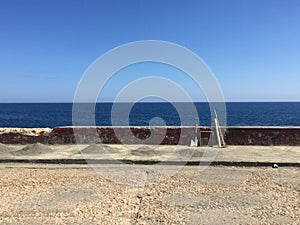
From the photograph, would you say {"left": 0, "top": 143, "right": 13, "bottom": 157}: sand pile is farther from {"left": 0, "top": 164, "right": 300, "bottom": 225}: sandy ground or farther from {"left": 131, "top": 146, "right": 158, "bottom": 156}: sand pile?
{"left": 131, "top": 146, "right": 158, "bottom": 156}: sand pile

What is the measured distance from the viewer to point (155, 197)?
6.02 meters

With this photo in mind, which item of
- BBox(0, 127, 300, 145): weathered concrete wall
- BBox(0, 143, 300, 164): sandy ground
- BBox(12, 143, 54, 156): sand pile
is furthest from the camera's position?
BBox(0, 127, 300, 145): weathered concrete wall

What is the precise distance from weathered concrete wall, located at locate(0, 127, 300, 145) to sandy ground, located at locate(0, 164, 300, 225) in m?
2.90

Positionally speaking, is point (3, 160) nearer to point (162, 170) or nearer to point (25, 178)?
point (25, 178)

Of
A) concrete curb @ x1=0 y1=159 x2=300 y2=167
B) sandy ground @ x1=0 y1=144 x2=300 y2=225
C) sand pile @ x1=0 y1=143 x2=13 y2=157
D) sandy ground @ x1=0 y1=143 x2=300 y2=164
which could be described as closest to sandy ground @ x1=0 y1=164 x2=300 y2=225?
sandy ground @ x1=0 y1=144 x2=300 y2=225

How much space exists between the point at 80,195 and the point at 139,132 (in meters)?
5.22

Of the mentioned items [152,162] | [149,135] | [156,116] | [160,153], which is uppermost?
[149,135]

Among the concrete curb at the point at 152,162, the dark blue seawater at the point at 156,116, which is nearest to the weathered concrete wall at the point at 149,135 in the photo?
the concrete curb at the point at 152,162

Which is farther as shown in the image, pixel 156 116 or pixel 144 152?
pixel 156 116

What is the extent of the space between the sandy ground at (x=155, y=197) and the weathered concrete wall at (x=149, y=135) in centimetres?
290

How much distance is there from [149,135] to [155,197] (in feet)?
17.3

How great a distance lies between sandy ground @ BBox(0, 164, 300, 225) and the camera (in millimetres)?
5078

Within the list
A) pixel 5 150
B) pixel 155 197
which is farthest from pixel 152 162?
pixel 5 150

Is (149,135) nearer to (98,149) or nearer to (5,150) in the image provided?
(98,149)
